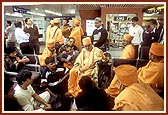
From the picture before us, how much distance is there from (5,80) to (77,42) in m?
0.53

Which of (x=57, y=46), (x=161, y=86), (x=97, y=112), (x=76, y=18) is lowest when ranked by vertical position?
(x=97, y=112)

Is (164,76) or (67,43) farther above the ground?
(67,43)

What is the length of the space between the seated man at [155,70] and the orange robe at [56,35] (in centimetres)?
55

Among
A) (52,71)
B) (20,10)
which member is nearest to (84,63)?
(52,71)

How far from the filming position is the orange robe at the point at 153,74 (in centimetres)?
226

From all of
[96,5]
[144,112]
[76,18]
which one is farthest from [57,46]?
[144,112]

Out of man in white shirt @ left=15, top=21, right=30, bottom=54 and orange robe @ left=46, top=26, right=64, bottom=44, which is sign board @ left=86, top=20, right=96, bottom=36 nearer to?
orange robe @ left=46, top=26, right=64, bottom=44

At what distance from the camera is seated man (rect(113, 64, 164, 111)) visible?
220cm

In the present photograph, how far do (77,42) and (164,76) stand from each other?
601 mm

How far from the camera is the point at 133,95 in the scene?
2.20m

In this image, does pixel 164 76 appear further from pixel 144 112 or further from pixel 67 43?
pixel 67 43

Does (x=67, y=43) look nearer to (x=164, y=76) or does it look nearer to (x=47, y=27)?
(x=47, y=27)

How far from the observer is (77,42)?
231 cm

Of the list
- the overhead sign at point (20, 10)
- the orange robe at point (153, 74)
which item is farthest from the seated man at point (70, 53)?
the orange robe at point (153, 74)
